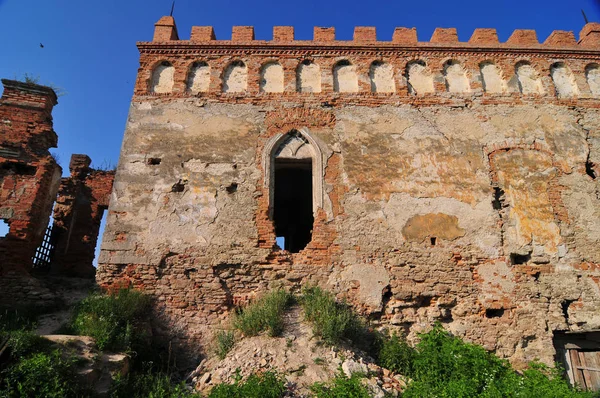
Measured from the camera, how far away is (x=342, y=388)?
4820 mm

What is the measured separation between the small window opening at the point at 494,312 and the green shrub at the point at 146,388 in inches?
205

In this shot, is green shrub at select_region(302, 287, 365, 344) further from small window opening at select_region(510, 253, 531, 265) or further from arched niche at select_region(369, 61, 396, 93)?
arched niche at select_region(369, 61, 396, 93)

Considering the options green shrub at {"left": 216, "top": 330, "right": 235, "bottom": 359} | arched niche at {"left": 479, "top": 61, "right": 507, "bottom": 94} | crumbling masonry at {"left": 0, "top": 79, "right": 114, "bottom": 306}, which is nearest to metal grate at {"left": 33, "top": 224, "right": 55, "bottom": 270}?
crumbling masonry at {"left": 0, "top": 79, "right": 114, "bottom": 306}

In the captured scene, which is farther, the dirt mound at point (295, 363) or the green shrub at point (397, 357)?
the green shrub at point (397, 357)

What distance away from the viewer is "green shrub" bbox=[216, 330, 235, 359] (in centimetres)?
605

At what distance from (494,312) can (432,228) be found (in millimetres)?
1828

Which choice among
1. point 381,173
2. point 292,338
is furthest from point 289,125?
point 292,338

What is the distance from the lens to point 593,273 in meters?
7.46

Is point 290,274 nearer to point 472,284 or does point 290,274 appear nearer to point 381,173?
point 381,173

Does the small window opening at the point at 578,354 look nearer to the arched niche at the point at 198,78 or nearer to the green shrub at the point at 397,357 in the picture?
the green shrub at the point at 397,357

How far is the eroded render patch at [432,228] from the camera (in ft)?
24.7

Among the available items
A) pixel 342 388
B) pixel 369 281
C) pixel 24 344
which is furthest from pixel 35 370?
pixel 369 281

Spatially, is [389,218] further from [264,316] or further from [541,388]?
[541,388]

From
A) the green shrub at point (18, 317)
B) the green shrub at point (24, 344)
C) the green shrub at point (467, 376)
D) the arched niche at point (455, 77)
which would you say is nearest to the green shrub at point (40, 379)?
the green shrub at point (24, 344)
